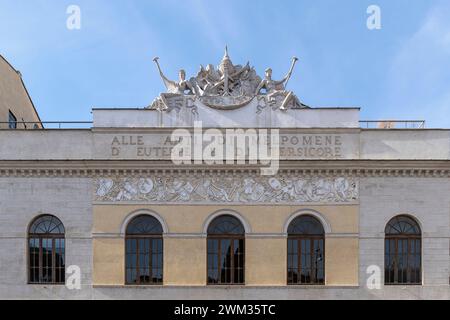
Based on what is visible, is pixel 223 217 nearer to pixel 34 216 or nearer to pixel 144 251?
pixel 144 251

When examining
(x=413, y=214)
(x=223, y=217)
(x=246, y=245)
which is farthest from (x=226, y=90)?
(x=413, y=214)

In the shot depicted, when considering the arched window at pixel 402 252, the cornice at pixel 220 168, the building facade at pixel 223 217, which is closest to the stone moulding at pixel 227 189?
the building facade at pixel 223 217

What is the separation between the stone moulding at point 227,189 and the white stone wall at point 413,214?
3.01 feet

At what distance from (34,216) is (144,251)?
4817mm

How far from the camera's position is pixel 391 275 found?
20781 mm

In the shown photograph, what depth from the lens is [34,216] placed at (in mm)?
20938

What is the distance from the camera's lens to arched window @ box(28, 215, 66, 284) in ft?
68.1

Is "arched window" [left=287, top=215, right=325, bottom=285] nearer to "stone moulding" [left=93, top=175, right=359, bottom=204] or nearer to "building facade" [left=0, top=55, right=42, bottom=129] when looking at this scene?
"stone moulding" [left=93, top=175, right=359, bottom=204]

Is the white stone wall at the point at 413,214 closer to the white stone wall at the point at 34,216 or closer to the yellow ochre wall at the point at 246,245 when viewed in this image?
the yellow ochre wall at the point at 246,245

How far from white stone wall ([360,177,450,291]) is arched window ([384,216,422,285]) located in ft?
0.82

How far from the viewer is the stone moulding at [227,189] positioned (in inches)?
824

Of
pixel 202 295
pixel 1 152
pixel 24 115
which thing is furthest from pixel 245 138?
pixel 24 115

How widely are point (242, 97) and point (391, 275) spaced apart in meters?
9.68
